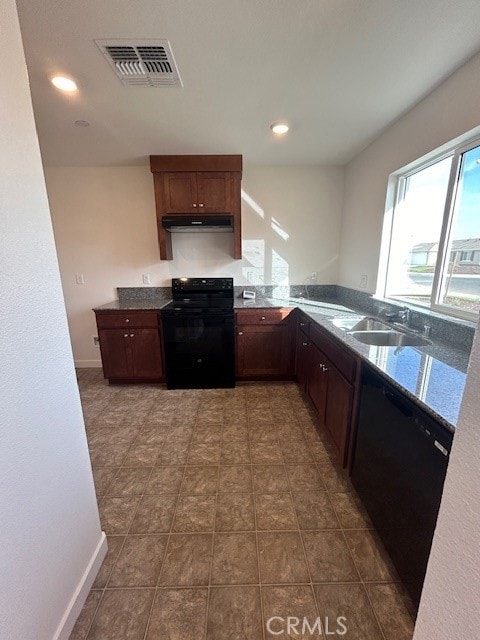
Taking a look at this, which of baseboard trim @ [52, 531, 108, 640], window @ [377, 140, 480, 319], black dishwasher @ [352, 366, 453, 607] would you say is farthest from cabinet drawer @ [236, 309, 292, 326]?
baseboard trim @ [52, 531, 108, 640]

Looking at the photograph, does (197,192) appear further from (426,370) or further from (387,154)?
(426,370)

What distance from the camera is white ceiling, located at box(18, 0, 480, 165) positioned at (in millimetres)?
1193

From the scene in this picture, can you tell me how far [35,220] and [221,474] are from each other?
1715mm

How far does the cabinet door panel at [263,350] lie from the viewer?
2.84m

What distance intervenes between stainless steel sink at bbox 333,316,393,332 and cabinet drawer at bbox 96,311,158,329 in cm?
186

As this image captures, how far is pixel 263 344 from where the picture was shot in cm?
288

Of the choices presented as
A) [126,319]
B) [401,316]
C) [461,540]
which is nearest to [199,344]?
[126,319]

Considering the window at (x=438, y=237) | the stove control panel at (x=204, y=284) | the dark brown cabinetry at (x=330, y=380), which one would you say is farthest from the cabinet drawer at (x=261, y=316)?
the window at (x=438, y=237)

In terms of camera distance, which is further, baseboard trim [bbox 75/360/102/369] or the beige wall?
baseboard trim [bbox 75/360/102/369]

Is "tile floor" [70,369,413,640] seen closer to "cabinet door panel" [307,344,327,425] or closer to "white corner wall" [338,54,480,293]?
"cabinet door panel" [307,344,327,425]

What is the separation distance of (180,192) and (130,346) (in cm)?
176

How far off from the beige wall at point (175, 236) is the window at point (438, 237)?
0.98m

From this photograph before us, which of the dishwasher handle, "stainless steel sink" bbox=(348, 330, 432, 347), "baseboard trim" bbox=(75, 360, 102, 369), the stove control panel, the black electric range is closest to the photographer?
the dishwasher handle

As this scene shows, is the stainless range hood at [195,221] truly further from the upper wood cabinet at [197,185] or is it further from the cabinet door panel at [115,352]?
the cabinet door panel at [115,352]
